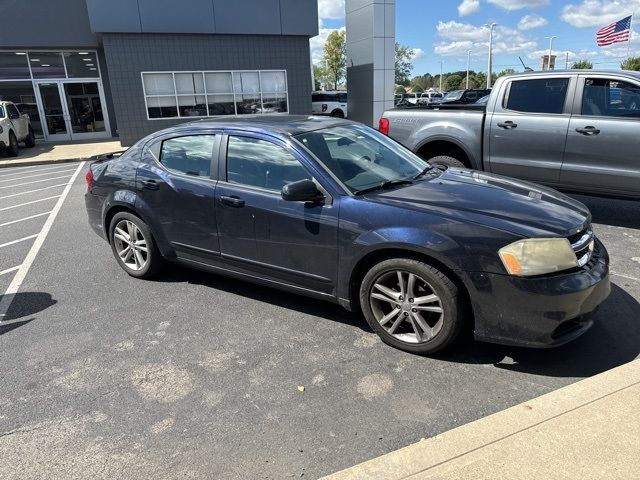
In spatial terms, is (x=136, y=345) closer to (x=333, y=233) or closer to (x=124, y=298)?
(x=124, y=298)

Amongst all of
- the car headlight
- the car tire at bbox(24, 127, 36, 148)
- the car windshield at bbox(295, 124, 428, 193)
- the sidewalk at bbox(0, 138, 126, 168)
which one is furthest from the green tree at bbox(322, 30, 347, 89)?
the car headlight

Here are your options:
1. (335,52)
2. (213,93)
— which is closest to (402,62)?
(335,52)

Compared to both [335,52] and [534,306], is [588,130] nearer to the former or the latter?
[534,306]

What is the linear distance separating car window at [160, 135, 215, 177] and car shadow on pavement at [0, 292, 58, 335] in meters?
1.67

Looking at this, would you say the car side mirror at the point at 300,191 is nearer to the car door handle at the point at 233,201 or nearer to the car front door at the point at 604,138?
the car door handle at the point at 233,201

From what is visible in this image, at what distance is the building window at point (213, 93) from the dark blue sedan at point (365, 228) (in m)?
15.8

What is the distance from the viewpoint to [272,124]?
412cm

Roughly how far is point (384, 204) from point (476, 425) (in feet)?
4.88

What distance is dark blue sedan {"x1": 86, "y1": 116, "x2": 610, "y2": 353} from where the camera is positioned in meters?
2.97

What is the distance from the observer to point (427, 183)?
3.78 m

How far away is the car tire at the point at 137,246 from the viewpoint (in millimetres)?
4688

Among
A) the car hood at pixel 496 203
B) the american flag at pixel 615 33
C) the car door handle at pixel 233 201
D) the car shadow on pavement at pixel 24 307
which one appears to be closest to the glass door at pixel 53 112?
the car shadow on pavement at pixel 24 307

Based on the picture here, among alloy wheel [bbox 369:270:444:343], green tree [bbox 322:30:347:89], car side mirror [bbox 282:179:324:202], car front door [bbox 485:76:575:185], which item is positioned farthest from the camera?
green tree [bbox 322:30:347:89]

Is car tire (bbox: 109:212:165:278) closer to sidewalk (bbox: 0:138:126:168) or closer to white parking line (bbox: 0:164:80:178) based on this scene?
white parking line (bbox: 0:164:80:178)
